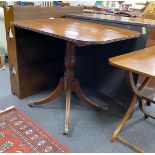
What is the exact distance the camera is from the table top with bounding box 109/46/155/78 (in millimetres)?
1223

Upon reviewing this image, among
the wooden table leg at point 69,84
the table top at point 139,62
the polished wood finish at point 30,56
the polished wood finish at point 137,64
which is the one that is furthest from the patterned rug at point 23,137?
the table top at point 139,62

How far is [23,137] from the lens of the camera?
161 centimetres

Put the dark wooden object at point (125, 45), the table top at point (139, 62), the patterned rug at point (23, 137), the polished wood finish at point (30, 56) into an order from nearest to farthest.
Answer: the table top at point (139, 62) < the patterned rug at point (23, 137) < the dark wooden object at point (125, 45) < the polished wood finish at point (30, 56)

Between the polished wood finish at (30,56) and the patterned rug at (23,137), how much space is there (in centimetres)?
37

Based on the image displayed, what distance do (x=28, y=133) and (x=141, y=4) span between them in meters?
4.15

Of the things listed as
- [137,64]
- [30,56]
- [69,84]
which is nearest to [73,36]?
[137,64]

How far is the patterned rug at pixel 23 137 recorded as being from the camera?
4.92 feet

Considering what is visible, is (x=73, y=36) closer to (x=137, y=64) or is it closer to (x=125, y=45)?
(x=137, y=64)

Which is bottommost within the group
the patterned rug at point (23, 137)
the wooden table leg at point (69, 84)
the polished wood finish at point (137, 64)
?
the patterned rug at point (23, 137)

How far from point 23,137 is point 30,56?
2.65ft

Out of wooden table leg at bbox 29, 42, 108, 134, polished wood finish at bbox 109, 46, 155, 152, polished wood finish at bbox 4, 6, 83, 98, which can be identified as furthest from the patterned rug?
polished wood finish at bbox 109, 46, 155, 152

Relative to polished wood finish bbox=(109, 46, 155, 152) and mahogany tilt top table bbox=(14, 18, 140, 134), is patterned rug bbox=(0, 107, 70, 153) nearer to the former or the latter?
mahogany tilt top table bbox=(14, 18, 140, 134)

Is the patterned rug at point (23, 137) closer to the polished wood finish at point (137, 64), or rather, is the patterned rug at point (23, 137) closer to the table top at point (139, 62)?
the polished wood finish at point (137, 64)

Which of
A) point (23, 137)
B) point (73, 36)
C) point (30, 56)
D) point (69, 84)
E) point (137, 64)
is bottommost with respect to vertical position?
point (23, 137)
